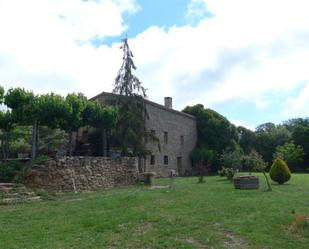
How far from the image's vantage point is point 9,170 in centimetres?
1531

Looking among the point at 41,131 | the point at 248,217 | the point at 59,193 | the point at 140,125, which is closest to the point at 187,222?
the point at 248,217

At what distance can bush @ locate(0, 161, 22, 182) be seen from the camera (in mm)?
15062

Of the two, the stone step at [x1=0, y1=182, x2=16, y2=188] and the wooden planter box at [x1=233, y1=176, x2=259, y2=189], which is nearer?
the stone step at [x1=0, y1=182, x2=16, y2=188]

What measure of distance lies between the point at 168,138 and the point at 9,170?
1817 cm

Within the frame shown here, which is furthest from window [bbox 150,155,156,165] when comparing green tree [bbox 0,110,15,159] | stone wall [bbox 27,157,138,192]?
green tree [bbox 0,110,15,159]

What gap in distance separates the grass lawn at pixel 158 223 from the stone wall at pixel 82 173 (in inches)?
142

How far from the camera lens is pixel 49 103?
17.3m

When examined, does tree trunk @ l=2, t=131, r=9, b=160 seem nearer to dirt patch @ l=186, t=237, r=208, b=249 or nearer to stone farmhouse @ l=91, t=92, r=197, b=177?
stone farmhouse @ l=91, t=92, r=197, b=177

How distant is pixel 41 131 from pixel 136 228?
1774 centimetres

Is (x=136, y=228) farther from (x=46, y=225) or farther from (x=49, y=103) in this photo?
(x=49, y=103)

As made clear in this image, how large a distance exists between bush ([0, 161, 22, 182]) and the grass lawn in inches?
124

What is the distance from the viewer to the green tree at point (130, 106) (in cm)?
2430

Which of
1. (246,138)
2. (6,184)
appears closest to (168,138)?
(246,138)

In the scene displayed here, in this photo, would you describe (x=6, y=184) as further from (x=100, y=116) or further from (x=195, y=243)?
(x=195, y=243)
